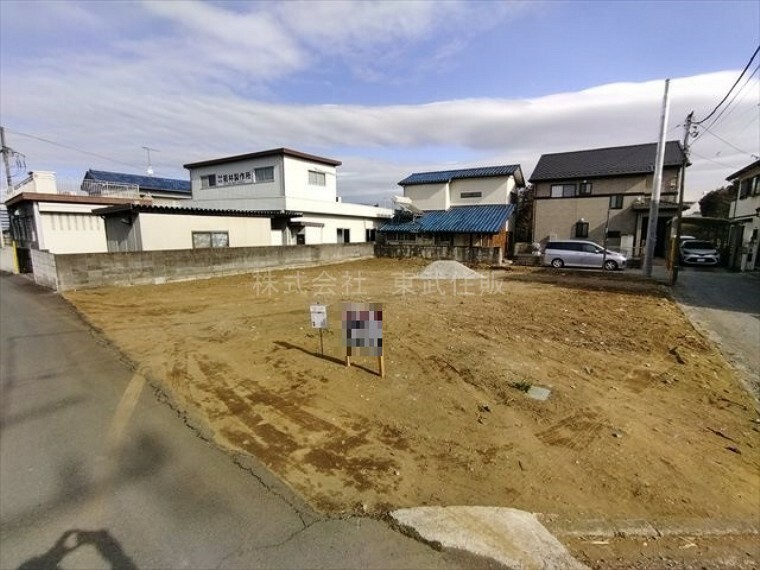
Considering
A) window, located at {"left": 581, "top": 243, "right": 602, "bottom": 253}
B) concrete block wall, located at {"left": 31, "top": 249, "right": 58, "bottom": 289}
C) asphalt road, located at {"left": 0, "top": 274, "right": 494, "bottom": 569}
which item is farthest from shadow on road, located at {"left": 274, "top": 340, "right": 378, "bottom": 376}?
window, located at {"left": 581, "top": 243, "right": 602, "bottom": 253}

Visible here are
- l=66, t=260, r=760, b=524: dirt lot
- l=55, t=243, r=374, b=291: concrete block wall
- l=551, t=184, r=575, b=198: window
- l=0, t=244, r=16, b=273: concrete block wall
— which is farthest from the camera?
l=551, t=184, r=575, b=198: window

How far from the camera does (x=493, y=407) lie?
4.59 metres

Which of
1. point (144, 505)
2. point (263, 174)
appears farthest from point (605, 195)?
point (144, 505)

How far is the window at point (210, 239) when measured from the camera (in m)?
15.5

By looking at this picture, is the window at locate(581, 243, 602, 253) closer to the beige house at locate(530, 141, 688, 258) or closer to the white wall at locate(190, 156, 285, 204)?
the beige house at locate(530, 141, 688, 258)

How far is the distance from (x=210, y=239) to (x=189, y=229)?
3.48 ft

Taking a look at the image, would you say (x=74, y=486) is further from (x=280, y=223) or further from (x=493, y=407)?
(x=280, y=223)

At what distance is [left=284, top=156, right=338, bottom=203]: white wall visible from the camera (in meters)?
20.9

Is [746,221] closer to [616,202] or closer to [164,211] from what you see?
[616,202]

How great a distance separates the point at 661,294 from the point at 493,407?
1131 centimetres

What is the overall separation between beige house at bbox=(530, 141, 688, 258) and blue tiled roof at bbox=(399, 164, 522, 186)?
2045mm

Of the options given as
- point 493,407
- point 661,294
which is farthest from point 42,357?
point 661,294

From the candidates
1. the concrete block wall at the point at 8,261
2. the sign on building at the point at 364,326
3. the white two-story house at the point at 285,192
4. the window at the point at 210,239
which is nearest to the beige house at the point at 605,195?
the white two-story house at the point at 285,192

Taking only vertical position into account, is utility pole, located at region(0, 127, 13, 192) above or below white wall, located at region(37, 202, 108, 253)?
above
